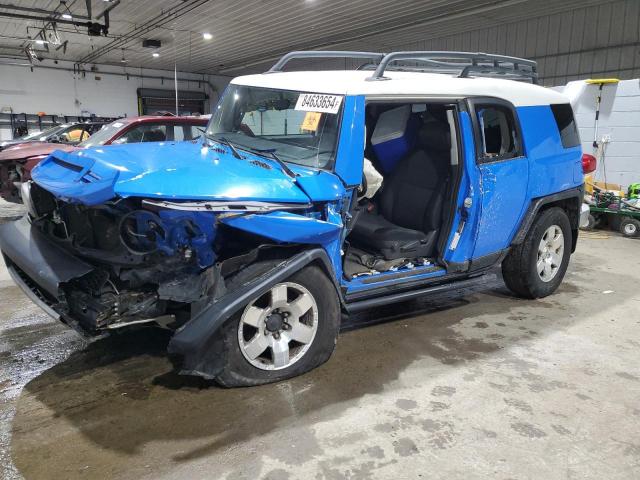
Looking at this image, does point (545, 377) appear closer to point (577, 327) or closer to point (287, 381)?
point (577, 327)

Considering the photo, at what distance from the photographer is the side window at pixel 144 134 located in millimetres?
7852

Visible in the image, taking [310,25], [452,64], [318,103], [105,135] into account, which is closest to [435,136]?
[452,64]

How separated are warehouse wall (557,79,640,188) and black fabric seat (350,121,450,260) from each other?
6.63 m

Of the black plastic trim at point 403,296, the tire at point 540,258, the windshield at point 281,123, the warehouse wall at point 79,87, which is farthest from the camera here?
the warehouse wall at point 79,87

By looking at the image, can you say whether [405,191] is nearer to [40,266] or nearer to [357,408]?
[357,408]

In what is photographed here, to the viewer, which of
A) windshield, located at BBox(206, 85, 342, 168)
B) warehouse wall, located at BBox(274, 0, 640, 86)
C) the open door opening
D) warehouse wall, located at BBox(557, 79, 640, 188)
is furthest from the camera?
warehouse wall, located at BBox(274, 0, 640, 86)

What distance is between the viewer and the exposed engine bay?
277 centimetres

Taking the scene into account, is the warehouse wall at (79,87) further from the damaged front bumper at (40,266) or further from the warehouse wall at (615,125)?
the damaged front bumper at (40,266)

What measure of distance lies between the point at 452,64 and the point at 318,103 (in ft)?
6.43

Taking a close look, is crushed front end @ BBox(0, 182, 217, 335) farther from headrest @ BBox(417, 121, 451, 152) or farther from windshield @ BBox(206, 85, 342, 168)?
headrest @ BBox(417, 121, 451, 152)

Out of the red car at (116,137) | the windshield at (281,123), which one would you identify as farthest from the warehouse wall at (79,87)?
the windshield at (281,123)

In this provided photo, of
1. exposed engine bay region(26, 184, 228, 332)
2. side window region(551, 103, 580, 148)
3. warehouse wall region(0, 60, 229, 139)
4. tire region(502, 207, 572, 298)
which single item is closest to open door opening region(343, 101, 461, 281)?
tire region(502, 207, 572, 298)

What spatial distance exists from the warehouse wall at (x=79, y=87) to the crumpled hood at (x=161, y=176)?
20851 mm

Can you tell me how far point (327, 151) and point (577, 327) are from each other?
9.03ft
